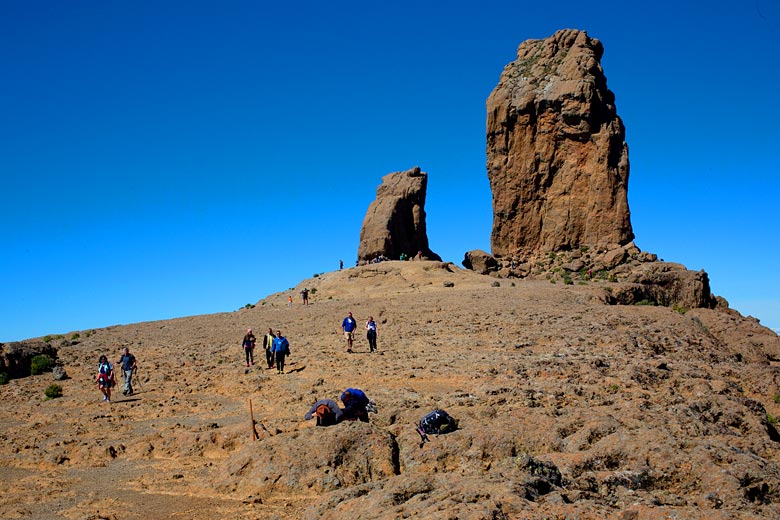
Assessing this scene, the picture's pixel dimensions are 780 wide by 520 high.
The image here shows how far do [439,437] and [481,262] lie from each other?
46.8 m

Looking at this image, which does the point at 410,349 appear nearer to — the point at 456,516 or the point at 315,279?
the point at 456,516

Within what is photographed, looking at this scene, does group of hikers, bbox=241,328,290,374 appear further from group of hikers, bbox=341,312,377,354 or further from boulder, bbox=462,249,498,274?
boulder, bbox=462,249,498,274

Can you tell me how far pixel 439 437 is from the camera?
35.6 ft

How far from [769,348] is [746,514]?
1027 inches

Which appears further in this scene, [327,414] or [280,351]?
[280,351]

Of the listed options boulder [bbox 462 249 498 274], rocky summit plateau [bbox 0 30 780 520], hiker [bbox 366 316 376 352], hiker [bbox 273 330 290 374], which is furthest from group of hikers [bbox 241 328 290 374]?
boulder [bbox 462 249 498 274]

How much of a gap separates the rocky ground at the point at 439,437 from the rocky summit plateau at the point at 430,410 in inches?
1.9

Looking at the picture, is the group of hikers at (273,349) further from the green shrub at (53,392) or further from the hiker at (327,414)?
the hiker at (327,414)

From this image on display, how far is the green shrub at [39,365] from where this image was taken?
2762 centimetres

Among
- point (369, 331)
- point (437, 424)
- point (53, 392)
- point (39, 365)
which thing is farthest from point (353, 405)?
point (39, 365)

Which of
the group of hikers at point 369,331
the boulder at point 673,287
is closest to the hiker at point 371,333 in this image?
the group of hikers at point 369,331

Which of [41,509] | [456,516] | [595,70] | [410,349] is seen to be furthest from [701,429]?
[595,70]

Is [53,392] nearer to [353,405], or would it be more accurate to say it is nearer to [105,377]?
[105,377]

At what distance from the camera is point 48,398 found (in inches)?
862
